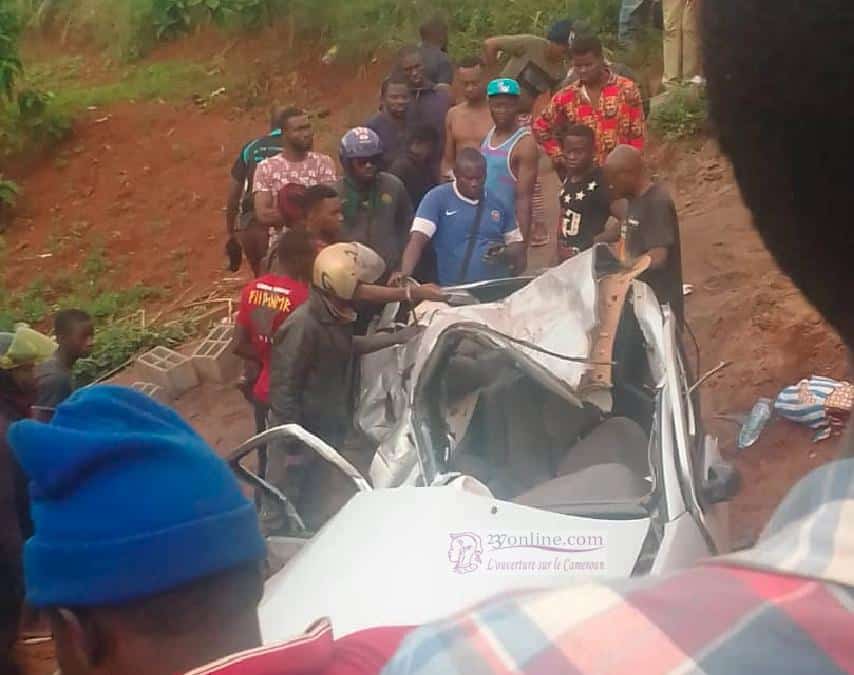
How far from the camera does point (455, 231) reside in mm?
6699

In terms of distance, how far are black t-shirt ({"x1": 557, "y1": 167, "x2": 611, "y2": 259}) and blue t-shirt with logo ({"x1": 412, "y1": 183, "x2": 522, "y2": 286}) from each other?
15.6 inches

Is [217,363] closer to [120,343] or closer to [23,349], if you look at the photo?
[120,343]

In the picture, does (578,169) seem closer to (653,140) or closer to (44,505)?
(653,140)

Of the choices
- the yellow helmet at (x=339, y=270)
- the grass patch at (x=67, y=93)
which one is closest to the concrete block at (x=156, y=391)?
the yellow helmet at (x=339, y=270)

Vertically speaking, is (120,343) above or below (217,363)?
below

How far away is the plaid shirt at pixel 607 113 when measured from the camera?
760 cm

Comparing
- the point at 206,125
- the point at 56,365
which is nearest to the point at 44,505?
the point at 56,365

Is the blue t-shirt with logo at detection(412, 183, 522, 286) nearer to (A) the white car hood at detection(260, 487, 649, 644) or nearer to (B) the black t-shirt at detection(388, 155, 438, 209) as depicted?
(B) the black t-shirt at detection(388, 155, 438, 209)

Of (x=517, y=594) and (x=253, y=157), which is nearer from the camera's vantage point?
(x=517, y=594)

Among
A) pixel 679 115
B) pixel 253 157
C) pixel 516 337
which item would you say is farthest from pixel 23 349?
pixel 679 115

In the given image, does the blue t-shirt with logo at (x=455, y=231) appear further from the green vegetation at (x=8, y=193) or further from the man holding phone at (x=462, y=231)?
the green vegetation at (x=8, y=193)

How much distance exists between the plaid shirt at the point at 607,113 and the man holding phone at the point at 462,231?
114 cm

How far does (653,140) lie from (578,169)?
15.0 ft

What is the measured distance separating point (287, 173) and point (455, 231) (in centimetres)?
131
